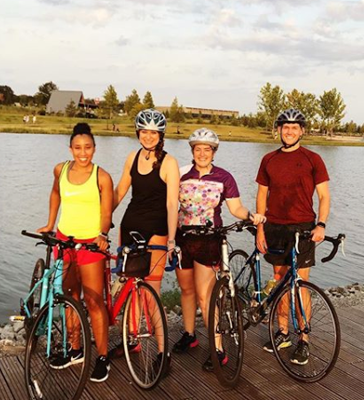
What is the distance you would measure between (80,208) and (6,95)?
128601 mm

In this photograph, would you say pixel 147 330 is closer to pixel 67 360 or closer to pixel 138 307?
pixel 138 307

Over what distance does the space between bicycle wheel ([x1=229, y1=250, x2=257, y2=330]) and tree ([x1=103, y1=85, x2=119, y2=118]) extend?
91524 mm

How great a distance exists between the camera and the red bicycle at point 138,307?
420cm

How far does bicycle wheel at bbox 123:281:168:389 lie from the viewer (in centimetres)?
418

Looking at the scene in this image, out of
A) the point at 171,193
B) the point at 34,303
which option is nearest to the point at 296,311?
the point at 171,193

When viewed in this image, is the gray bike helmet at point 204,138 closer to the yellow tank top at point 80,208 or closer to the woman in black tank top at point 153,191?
the woman in black tank top at point 153,191

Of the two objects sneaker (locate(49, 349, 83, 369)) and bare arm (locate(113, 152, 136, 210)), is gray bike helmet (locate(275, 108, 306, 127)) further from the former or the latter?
sneaker (locate(49, 349, 83, 369))

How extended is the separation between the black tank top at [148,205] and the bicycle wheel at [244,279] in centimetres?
123

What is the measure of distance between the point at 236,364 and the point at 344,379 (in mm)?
969

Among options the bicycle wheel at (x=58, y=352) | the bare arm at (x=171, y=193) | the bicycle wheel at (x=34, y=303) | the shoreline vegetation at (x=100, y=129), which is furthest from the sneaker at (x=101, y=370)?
the shoreline vegetation at (x=100, y=129)

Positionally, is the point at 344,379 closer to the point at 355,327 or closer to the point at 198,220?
the point at 355,327

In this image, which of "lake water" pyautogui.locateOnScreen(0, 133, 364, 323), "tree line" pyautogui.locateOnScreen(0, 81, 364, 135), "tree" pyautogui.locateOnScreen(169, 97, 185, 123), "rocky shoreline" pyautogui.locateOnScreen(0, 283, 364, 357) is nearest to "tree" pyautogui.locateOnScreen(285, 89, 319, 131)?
"tree line" pyautogui.locateOnScreen(0, 81, 364, 135)

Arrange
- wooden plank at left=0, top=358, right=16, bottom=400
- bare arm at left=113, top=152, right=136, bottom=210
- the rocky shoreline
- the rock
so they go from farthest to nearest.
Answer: the rock < the rocky shoreline < bare arm at left=113, top=152, right=136, bottom=210 < wooden plank at left=0, top=358, right=16, bottom=400

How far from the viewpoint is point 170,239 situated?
4.34 m
